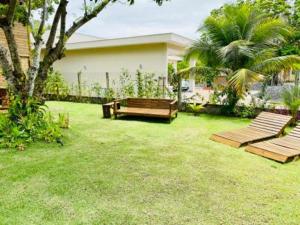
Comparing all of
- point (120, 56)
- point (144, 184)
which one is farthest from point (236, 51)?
point (120, 56)

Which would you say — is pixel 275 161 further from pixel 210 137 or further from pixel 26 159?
pixel 26 159

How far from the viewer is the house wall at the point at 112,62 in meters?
14.2

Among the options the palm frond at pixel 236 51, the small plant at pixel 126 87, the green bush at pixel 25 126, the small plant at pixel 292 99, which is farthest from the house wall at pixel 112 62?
the green bush at pixel 25 126

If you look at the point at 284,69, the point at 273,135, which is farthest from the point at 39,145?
the point at 284,69

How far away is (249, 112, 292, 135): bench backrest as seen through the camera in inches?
275

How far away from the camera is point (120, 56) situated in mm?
15336

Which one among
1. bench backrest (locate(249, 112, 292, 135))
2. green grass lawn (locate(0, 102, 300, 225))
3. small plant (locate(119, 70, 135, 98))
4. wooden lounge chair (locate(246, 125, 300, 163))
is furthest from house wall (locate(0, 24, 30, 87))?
wooden lounge chair (locate(246, 125, 300, 163))

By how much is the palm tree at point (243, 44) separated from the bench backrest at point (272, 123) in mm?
1482

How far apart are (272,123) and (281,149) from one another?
1.70 m

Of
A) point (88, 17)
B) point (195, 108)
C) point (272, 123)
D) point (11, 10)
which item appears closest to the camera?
point (11, 10)

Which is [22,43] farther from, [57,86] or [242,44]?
[242,44]

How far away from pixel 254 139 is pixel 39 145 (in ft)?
16.4

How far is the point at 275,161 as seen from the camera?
536cm

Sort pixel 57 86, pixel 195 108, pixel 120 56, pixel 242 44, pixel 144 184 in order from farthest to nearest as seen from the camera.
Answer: pixel 120 56 < pixel 57 86 < pixel 195 108 < pixel 242 44 < pixel 144 184
